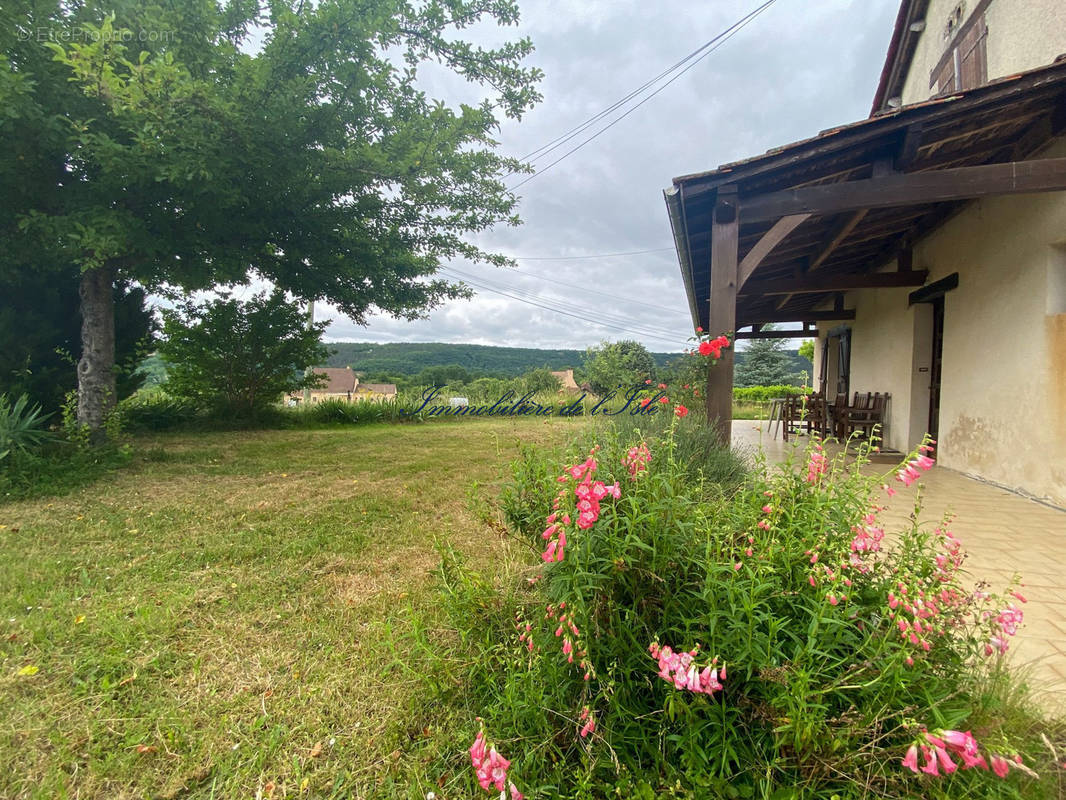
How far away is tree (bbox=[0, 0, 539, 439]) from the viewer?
352 cm

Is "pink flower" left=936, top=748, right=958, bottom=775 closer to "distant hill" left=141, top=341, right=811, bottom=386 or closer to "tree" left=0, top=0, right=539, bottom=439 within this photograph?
"tree" left=0, top=0, right=539, bottom=439

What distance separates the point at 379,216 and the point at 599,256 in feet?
70.9

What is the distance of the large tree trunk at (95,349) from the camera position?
4.82 meters

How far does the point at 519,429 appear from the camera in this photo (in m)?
8.70

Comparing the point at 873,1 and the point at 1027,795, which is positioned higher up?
the point at 873,1

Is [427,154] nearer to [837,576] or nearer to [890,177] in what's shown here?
[890,177]

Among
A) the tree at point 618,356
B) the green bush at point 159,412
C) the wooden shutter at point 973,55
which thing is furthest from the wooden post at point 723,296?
the tree at point 618,356

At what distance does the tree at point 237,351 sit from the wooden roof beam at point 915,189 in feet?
24.3

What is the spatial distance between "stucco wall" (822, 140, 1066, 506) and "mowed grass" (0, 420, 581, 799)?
461cm

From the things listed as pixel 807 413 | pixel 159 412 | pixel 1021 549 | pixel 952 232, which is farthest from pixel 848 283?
pixel 159 412

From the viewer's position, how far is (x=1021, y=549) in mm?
2682

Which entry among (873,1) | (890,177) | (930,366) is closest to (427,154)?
(890,177)

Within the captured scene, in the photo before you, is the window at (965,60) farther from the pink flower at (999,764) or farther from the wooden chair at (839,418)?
the pink flower at (999,764)

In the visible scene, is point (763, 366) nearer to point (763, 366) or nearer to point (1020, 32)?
point (763, 366)
